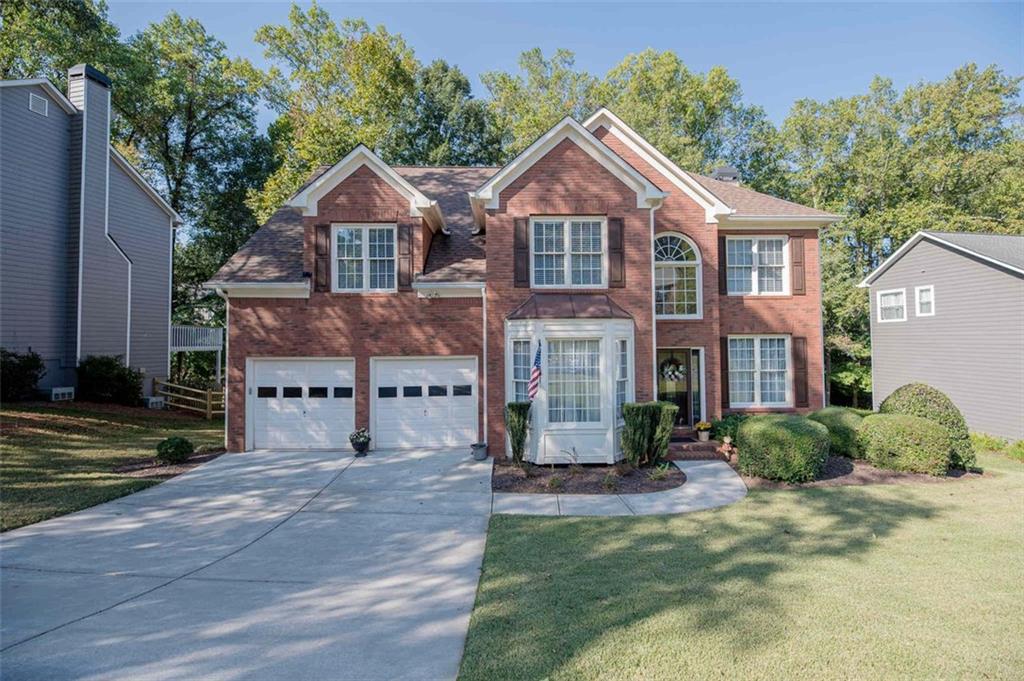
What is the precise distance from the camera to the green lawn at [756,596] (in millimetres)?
4324

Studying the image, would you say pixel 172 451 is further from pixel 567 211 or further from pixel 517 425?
pixel 567 211

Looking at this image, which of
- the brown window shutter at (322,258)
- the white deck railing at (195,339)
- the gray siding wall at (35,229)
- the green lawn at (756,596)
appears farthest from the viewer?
the white deck railing at (195,339)

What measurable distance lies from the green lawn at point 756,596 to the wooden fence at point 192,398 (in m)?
17.2

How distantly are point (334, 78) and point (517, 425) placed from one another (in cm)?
2977

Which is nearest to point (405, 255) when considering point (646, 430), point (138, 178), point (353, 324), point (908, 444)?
point (353, 324)

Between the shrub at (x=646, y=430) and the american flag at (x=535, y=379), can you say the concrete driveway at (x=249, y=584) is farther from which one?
the shrub at (x=646, y=430)

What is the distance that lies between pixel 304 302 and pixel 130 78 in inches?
915

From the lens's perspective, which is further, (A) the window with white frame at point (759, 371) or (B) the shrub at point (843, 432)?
(A) the window with white frame at point (759, 371)

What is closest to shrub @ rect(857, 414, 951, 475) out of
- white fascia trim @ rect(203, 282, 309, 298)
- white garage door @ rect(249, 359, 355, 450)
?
white garage door @ rect(249, 359, 355, 450)

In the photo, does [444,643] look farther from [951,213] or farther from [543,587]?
[951,213]

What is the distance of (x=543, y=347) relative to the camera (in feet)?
39.5

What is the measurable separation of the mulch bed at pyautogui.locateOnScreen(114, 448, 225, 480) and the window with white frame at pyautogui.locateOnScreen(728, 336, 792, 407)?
47.2 feet

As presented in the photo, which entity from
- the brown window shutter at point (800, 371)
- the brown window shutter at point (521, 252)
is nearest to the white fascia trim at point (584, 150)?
the brown window shutter at point (521, 252)

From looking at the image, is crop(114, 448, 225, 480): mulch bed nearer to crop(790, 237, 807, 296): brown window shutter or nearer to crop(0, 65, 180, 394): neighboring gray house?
crop(0, 65, 180, 394): neighboring gray house
